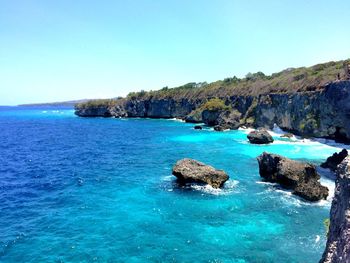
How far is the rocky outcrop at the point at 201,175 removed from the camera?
40.4m

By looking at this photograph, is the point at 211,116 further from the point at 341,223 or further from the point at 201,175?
the point at 341,223

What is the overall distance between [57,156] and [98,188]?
26.5m

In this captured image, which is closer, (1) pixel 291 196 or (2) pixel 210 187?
(1) pixel 291 196

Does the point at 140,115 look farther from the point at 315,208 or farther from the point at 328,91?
the point at 315,208

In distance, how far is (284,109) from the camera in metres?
90.6

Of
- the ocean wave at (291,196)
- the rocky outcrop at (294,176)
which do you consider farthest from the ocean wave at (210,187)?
the rocky outcrop at (294,176)

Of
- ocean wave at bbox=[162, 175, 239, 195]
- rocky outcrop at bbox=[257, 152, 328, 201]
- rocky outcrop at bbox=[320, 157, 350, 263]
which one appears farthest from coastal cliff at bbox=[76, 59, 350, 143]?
rocky outcrop at bbox=[320, 157, 350, 263]

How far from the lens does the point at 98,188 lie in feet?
133

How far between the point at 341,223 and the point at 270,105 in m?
92.1

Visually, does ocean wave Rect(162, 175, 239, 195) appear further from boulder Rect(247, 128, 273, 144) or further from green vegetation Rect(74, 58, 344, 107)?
boulder Rect(247, 128, 273, 144)

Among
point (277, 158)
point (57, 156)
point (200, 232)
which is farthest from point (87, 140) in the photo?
point (200, 232)

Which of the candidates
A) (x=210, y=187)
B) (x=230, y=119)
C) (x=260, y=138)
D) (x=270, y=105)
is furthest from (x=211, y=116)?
(x=210, y=187)

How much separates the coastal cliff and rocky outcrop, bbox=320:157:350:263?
3315cm

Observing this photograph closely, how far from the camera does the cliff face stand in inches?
1818
